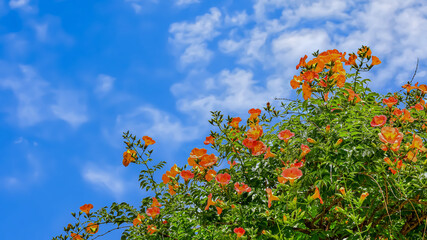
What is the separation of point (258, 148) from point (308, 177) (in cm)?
51

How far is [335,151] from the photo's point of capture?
3.33 meters

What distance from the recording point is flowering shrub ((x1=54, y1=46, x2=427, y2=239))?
3.28 meters

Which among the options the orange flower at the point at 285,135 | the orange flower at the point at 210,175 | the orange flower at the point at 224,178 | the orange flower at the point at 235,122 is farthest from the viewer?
the orange flower at the point at 235,122

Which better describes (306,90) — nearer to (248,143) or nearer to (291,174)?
(248,143)

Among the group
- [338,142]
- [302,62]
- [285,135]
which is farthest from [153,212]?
[302,62]

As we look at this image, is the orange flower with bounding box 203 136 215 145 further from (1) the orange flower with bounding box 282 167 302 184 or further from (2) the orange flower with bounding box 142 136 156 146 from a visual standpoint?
(1) the orange flower with bounding box 282 167 302 184

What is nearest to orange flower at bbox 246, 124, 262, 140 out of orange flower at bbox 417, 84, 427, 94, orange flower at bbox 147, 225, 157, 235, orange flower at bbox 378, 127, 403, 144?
orange flower at bbox 378, 127, 403, 144

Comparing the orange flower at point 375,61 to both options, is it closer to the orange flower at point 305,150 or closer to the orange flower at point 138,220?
the orange flower at point 305,150

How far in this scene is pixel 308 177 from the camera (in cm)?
347

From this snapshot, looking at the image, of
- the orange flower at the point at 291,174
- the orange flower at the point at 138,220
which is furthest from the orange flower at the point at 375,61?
the orange flower at the point at 138,220

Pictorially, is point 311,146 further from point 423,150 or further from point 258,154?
point 423,150

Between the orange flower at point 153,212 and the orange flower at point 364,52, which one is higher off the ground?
the orange flower at point 364,52

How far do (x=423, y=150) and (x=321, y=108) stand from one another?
97cm

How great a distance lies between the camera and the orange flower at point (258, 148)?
3.65 metres
